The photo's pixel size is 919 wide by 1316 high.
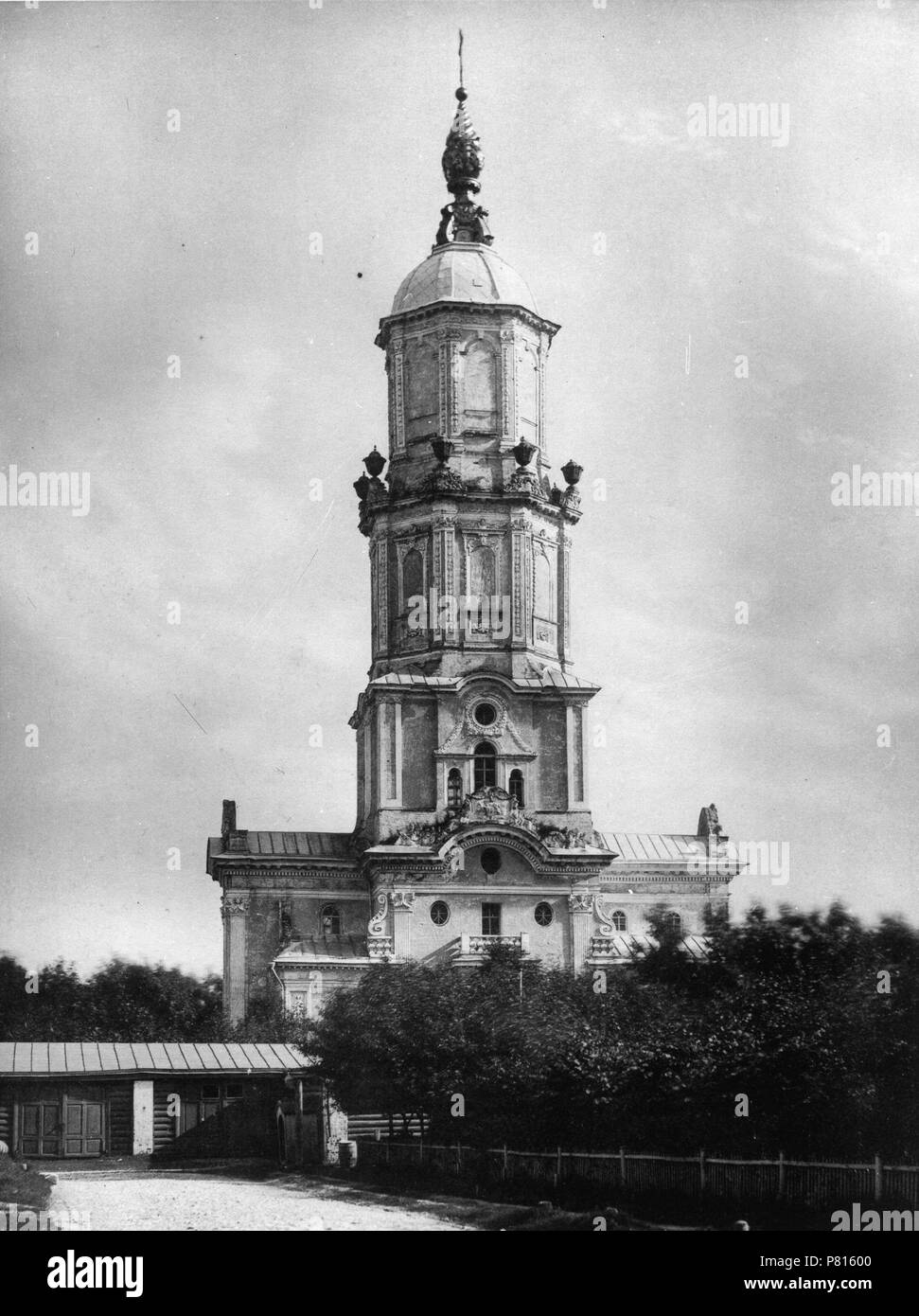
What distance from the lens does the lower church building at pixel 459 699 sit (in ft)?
195

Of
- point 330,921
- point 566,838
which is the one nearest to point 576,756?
point 566,838

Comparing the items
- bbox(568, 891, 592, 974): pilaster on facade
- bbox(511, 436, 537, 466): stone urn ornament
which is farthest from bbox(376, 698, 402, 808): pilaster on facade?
bbox(511, 436, 537, 466): stone urn ornament

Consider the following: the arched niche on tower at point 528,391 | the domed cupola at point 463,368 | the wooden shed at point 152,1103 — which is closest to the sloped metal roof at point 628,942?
the wooden shed at point 152,1103

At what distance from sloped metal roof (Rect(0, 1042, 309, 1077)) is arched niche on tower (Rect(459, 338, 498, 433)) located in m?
24.2

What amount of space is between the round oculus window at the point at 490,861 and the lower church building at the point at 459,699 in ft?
0.21

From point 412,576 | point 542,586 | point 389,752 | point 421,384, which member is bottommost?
point 389,752

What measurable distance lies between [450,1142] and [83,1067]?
8249 mm

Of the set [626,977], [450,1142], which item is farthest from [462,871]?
[450,1142]

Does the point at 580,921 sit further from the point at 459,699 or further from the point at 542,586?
the point at 542,586

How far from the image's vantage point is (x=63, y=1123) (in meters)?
41.2

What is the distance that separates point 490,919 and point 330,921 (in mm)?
5586

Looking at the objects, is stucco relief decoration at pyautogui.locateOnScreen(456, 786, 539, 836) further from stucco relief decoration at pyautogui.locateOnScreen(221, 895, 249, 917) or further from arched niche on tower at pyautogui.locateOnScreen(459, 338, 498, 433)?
arched niche on tower at pyautogui.locateOnScreen(459, 338, 498, 433)

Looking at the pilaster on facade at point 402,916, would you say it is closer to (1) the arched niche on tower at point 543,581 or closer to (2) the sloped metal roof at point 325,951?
(2) the sloped metal roof at point 325,951
